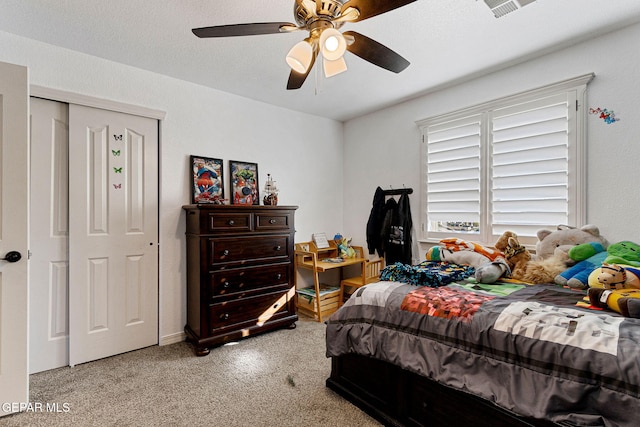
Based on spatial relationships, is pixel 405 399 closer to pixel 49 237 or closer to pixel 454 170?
pixel 454 170

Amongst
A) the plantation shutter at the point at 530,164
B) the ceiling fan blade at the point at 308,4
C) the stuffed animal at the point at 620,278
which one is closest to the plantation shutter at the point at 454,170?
the plantation shutter at the point at 530,164

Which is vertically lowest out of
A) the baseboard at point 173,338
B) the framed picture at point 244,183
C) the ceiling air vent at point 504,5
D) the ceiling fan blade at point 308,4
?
the baseboard at point 173,338

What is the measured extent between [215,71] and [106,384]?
107 inches

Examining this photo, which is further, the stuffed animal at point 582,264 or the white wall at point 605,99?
the white wall at point 605,99

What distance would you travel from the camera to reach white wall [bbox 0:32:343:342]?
2445 millimetres

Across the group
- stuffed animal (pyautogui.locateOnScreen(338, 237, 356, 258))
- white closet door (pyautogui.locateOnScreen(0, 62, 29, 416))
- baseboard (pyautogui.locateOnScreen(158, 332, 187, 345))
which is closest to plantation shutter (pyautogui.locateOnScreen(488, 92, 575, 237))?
stuffed animal (pyautogui.locateOnScreen(338, 237, 356, 258))

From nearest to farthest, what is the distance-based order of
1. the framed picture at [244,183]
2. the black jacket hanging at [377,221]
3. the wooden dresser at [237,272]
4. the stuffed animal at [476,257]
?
1. the stuffed animal at [476,257]
2. the wooden dresser at [237,272]
3. the framed picture at [244,183]
4. the black jacket hanging at [377,221]

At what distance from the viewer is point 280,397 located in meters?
2.01

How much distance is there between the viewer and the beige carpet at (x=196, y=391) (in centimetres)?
181

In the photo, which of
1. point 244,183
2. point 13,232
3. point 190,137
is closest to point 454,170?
point 244,183

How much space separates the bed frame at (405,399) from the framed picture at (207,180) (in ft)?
6.51

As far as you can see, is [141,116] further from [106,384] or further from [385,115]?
[385,115]

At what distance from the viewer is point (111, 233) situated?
262 centimetres

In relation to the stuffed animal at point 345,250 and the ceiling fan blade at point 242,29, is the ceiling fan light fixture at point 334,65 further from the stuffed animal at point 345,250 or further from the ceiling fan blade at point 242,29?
the stuffed animal at point 345,250
